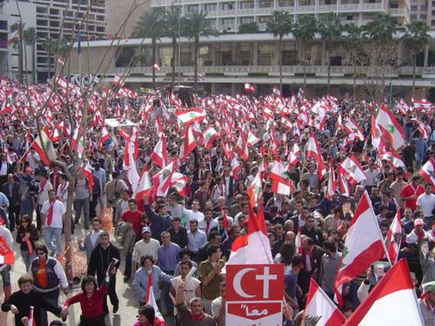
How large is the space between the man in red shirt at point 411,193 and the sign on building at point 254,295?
6.53 metres

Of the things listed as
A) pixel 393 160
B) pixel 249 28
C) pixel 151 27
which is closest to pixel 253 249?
pixel 151 27

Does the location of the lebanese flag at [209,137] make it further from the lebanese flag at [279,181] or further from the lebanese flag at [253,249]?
the lebanese flag at [253,249]

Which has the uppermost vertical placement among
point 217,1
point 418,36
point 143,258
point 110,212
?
point 217,1

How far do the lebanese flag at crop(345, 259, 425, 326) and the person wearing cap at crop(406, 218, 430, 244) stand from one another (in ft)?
15.5

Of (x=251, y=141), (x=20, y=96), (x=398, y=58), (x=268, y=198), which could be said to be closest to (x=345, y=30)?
(x=398, y=58)

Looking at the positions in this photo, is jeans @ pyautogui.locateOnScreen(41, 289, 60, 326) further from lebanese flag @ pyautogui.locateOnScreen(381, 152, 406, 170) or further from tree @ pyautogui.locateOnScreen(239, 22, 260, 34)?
tree @ pyautogui.locateOnScreen(239, 22, 260, 34)

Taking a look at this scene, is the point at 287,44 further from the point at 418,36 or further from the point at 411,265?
the point at 411,265

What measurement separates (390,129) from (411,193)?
9.37 ft

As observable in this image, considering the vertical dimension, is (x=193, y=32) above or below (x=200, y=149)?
above

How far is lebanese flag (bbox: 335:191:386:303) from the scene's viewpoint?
5488mm

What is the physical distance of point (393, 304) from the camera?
3.67 meters

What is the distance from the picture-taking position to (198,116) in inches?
636

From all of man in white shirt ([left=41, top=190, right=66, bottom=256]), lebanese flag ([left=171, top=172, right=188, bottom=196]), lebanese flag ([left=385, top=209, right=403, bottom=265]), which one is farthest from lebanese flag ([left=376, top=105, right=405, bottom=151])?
man in white shirt ([left=41, top=190, right=66, bottom=256])

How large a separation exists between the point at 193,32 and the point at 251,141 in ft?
152
